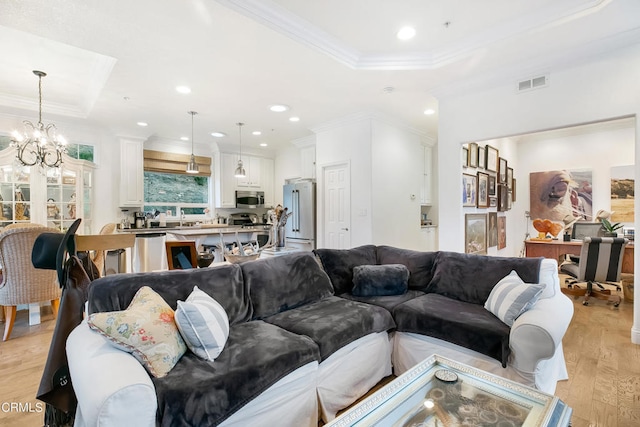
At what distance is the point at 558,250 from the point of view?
4.67 m

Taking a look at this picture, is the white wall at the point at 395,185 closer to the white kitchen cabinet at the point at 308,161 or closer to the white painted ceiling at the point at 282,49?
the white painted ceiling at the point at 282,49

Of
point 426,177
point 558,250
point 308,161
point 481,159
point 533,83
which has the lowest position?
point 558,250

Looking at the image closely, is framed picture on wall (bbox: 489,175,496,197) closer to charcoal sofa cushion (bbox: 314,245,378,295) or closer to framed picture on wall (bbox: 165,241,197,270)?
charcoal sofa cushion (bbox: 314,245,378,295)

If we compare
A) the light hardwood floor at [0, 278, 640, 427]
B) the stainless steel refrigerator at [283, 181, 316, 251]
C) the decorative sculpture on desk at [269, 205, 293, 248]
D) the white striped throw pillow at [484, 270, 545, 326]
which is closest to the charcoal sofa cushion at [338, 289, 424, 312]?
the white striped throw pillow at [484, 270, 545, 326]

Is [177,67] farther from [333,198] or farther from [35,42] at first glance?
[333,198]

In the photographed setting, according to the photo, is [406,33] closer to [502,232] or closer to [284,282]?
[284,282]

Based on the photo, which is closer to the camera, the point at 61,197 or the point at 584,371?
the point at 584,371

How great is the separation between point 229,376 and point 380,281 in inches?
63.5

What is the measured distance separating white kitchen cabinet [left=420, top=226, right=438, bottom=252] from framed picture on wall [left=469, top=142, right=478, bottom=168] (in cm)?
178

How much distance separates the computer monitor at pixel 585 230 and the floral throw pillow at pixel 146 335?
5965mm

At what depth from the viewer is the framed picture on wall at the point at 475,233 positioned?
13.9 feet

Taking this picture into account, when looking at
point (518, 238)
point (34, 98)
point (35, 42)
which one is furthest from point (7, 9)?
point (518, 238)

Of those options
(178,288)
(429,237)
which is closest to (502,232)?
(429,237)

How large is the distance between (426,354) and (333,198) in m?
3.34
